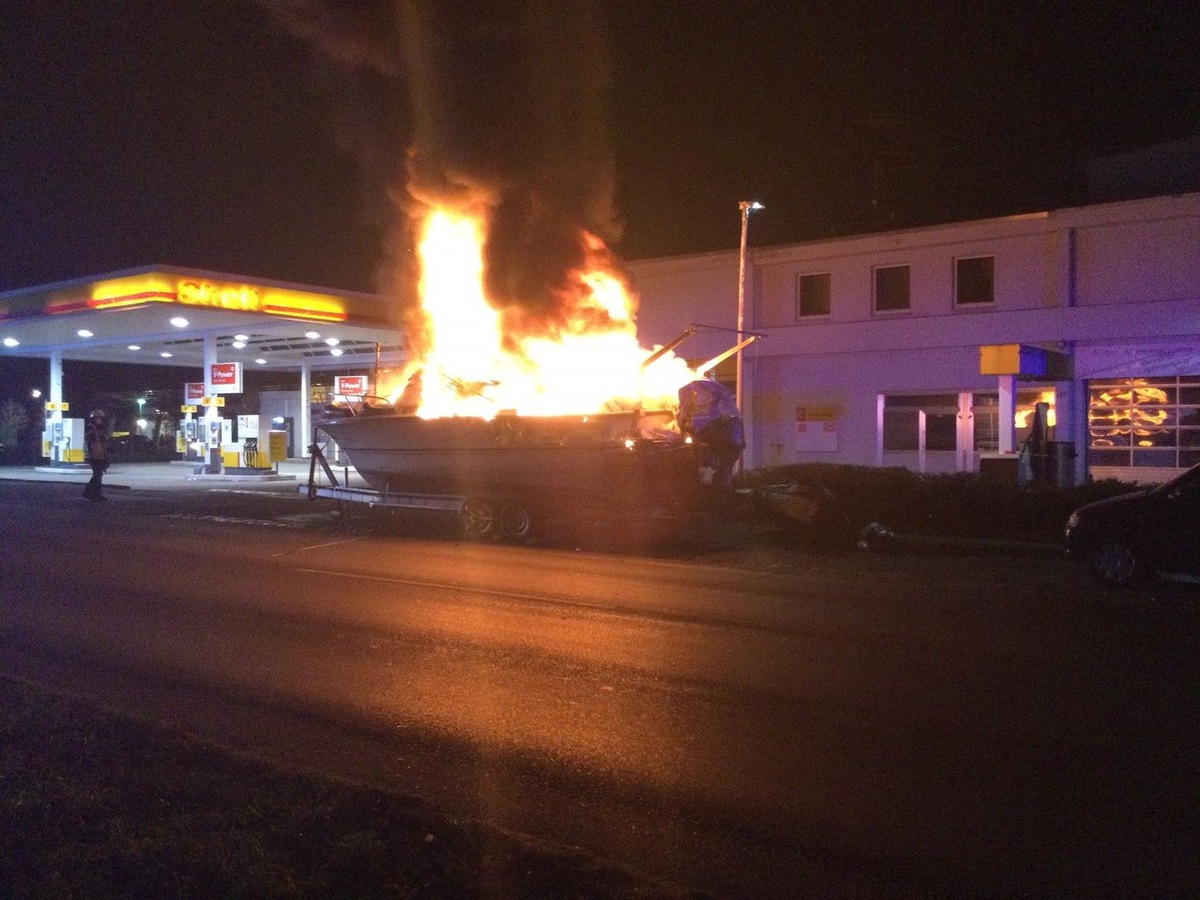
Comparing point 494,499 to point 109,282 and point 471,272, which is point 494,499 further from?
point 109,282

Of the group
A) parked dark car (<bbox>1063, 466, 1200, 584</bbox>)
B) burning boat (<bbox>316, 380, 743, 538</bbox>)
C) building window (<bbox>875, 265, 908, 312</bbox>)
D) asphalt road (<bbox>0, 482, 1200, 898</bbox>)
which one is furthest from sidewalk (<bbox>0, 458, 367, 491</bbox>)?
parked dark car (<bbox>1063, 466, 1200, 584</bbox>)

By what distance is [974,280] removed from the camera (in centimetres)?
2427

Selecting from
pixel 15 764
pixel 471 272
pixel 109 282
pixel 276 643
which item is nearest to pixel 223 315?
pixel 109 282

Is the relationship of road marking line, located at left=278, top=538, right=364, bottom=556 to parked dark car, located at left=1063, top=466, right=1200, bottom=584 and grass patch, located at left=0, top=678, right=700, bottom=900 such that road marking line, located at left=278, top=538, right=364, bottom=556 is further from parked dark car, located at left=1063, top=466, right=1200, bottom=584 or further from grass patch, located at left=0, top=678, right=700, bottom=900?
parked dark car, located at left=1063, top=466, right=1200, bottom=584

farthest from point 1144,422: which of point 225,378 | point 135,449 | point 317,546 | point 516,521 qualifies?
point 135,449

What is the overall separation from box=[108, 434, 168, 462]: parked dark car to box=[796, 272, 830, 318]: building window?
35012 mm

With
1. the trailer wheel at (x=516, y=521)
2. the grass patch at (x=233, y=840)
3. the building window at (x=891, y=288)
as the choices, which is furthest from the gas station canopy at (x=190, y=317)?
the grass patch at (x=233, y=840)

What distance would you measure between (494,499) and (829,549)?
515 centimetres

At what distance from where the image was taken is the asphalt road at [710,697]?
499 cm

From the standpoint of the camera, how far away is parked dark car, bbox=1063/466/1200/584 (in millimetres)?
11680

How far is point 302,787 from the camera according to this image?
5309 millimetres

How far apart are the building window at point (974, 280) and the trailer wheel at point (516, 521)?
13.4m

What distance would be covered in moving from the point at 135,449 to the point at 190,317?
24384 mm

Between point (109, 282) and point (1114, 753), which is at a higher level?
point (109, 282)
